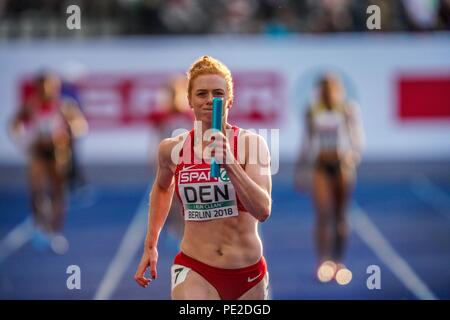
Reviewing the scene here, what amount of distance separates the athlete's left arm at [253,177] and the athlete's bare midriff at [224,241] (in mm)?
183

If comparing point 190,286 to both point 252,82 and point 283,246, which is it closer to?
point 283,246

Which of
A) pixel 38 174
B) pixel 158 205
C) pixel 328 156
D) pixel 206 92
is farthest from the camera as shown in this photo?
pixel 38 174

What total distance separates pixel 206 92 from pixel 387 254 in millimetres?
4793

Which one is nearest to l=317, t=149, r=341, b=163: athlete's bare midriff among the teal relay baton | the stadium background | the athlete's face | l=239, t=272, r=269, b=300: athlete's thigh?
the stadium background

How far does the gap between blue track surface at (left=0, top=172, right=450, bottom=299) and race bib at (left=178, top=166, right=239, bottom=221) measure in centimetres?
168

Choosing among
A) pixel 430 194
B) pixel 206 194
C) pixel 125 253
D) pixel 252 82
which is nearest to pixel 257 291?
pixel 206 194

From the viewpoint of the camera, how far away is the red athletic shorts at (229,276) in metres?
4.46

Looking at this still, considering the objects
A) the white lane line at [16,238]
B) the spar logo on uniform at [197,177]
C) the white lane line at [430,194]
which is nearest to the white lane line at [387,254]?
the white lane line at [430,194]

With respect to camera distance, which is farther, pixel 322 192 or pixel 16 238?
pixel 16 238

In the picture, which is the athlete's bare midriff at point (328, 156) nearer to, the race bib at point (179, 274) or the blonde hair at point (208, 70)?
the race bib at point (179, 274)

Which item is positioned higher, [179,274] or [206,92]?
[206,92]

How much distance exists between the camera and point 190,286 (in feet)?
14.6

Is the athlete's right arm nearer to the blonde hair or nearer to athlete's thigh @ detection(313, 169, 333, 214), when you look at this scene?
the blonde hair

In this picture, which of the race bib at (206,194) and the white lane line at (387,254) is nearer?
the race bib at (206,194)
